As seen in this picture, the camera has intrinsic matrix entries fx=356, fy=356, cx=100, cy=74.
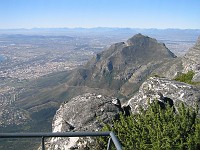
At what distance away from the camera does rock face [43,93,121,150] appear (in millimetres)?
17891

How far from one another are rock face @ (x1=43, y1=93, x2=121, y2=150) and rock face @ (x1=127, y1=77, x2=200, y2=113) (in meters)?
1.70

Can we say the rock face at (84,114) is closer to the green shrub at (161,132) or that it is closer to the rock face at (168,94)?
the rock face at (168,94)

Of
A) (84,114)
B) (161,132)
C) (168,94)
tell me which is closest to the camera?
(161,132)

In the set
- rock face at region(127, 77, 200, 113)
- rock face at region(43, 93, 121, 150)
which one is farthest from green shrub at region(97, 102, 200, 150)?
rock face at region(127, 77, 200, 113)

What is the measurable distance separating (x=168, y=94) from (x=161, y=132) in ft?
29.5

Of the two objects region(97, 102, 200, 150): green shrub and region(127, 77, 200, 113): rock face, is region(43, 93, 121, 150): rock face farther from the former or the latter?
region(97, 102, 200, 150): green shrub

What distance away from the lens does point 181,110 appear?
14867 mm

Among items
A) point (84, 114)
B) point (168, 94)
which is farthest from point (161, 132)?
point (168, 94)

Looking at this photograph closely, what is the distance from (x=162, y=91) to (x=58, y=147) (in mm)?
8505

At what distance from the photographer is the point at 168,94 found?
21859 mm

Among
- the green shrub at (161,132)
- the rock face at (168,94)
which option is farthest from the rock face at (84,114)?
the green shrub at (161,132)

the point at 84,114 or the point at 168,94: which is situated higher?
the point at 168,94

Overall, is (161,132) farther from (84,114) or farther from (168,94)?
(168,94)

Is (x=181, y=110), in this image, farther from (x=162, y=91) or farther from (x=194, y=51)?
(x=194, y=51)
